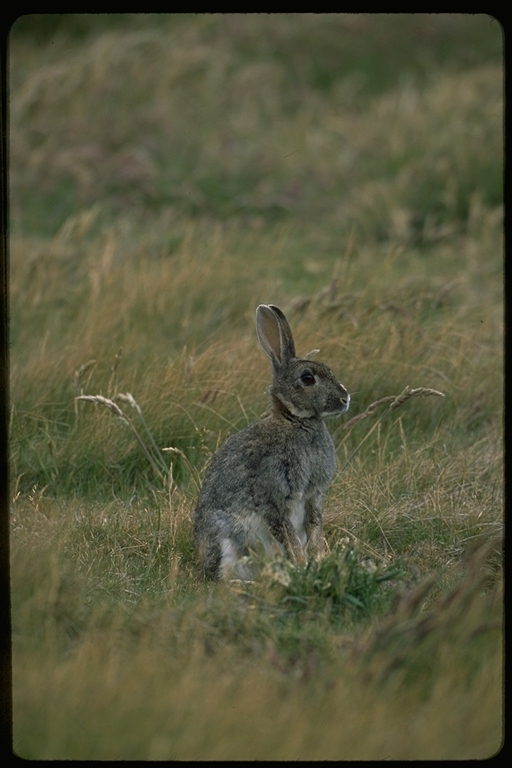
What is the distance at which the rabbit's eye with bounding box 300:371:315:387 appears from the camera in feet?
17.2

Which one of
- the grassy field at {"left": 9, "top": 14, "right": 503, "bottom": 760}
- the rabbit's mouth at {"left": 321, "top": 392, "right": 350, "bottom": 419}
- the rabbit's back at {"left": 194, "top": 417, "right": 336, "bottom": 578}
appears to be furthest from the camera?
the rabbit's mouth at {"left": 321, "top": 392, "right": 350, "bottom": 419}

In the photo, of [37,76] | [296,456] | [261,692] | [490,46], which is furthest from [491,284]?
[490,46]

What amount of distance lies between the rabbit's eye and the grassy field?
2.05 ft

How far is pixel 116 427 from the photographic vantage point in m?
6.32

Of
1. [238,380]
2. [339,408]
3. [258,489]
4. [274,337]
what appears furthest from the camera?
[238,380]

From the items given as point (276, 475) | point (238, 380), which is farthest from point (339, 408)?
point (238, 380)

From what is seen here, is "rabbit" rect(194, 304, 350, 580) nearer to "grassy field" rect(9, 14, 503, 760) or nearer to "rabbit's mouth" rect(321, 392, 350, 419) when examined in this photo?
"rabbit's mouth" rect(321, 392, 350, 419)

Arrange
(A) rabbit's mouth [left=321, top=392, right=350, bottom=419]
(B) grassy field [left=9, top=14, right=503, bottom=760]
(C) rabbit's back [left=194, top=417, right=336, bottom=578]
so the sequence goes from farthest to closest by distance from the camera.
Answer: (A) rabbit's mouth [left=321, top=392, right=350, bottom=419], (C) rabbit's back [left=194, top=417, right=336, bottom=578], (B) grassy field [left=9, top=14, right=503, bottom=760]

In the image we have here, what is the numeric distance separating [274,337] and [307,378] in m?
0.26

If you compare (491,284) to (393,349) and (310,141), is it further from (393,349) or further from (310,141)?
(310,141)

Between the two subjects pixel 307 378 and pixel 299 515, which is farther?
pixel 307 378

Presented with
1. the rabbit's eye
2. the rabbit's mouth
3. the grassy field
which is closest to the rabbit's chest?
the grassy field

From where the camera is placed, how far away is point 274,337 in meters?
5.36

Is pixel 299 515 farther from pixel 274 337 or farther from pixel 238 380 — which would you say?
pixel 238 380
